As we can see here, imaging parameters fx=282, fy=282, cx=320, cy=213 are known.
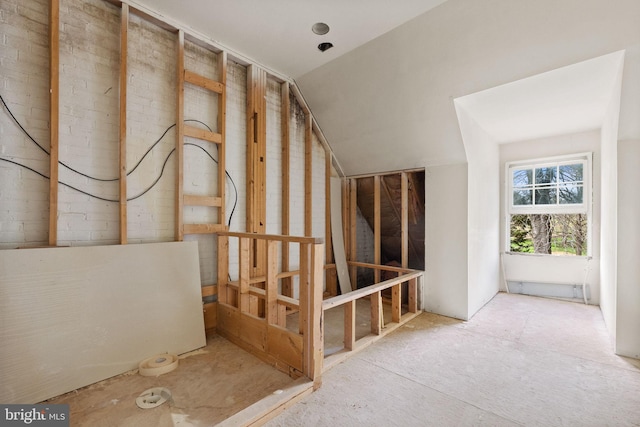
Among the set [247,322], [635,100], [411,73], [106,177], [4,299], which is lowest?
[247,322]

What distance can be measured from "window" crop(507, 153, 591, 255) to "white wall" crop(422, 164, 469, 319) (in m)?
1.87

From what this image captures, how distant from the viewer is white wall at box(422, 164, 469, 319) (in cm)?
333

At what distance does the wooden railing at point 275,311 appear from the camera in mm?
2014

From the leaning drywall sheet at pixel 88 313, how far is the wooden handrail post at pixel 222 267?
0.29 m

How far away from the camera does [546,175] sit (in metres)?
4.32

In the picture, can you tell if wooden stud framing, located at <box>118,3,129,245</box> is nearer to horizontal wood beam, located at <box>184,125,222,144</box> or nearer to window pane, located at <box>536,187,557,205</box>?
horizontal wood beam, located at <box>184,125,222,144</box>

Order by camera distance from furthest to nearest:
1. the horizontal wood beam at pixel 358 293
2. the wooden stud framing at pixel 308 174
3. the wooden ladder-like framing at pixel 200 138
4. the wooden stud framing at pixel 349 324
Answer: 1. the wooden stud framing at pixel 308 174
2. the wooden ladder-like framing at pixel 200 138
3. the wooden stud framing at pixel 349 324
4. the horizontal wood beam at pixel 358 293

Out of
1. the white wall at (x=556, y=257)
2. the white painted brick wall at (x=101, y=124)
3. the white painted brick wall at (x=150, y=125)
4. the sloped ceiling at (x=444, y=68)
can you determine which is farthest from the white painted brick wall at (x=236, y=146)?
the white wall at (x=556, y=257)

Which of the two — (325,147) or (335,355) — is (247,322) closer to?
(335,355)

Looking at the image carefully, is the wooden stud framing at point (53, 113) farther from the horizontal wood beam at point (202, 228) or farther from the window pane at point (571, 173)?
the window pane at point (571, 173)

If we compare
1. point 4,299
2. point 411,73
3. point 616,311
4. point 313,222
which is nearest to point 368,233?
point 313,222

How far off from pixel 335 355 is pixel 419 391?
2.38 ft

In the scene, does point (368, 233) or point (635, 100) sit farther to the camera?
point (368, 233)

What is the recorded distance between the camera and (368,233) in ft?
16.3
